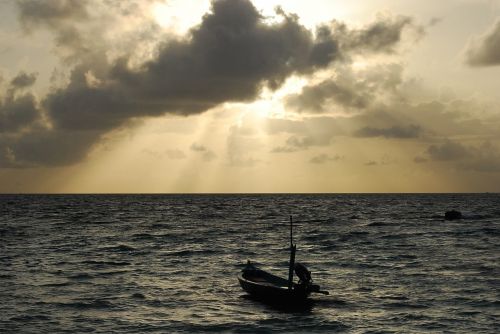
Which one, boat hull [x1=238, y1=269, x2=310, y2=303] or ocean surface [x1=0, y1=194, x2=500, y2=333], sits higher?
boat hull [x1=238, y1=269, x2=310, y2=303]

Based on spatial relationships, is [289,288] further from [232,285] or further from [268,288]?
[232,285]

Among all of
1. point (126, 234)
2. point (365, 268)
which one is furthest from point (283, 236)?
point (365, 268)

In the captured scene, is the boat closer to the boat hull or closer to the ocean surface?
the boat hull

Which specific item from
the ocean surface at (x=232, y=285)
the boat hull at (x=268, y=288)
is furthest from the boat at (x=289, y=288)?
the ocean surface at (x=232, y=285)

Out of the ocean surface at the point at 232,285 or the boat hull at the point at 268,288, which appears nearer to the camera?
the ocean surface at the point at 232,285

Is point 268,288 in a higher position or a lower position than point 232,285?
higher

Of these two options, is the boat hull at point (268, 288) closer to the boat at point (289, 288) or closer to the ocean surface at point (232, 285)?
the boat at point (289, 288)

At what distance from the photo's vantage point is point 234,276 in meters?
40.2

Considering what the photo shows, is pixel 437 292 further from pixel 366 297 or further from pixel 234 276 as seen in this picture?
pixel 234 276

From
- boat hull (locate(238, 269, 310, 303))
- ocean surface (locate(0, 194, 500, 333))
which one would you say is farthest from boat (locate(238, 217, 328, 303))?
ocean surface (locate(0, 194, 500, 333))

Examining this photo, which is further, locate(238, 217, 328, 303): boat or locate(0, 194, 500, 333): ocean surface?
locate(238, 217, 328, 303): boat

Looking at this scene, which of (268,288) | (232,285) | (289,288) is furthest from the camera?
(232,285)

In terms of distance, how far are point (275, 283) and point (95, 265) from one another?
17559 millimetres

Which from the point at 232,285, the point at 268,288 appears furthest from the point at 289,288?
the point at 232,285
